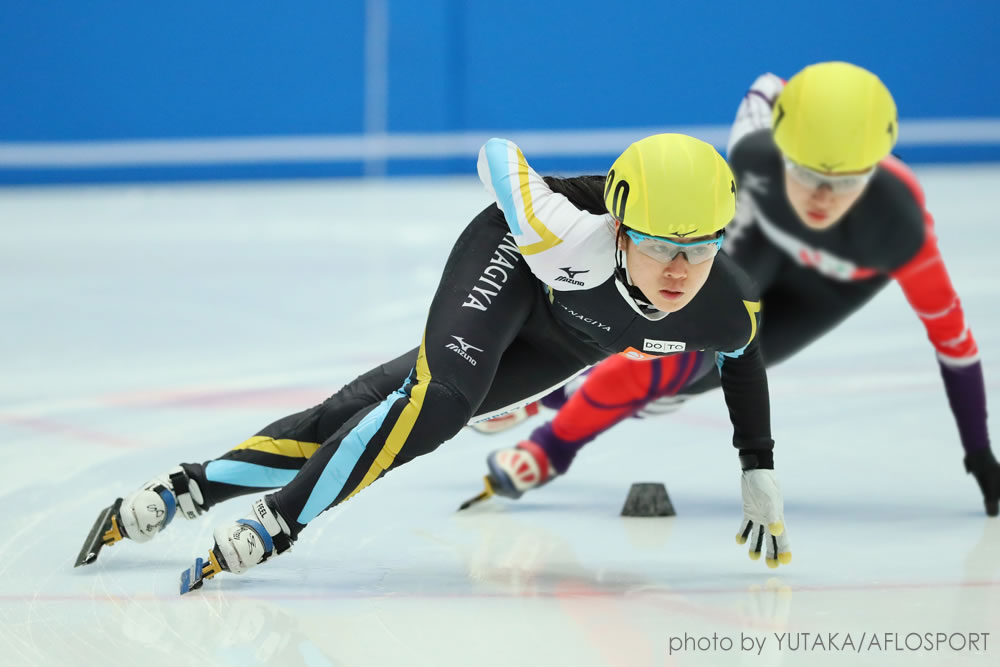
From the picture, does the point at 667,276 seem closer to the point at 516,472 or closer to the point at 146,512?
the point at 516,472

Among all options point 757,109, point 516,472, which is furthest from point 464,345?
point 757,109

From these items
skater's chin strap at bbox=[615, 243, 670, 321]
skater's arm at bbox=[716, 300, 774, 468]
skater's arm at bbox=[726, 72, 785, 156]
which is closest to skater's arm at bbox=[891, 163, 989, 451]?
skater's arm at bbox=[726, 72, 785, 156]

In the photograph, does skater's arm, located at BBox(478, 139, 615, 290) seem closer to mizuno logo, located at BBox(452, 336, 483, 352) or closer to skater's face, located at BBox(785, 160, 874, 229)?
mizuno logo, located at BBox(452, 336, 483, 352)

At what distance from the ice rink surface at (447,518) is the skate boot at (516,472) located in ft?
0.17

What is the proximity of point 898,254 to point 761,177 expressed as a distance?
20.9 inches

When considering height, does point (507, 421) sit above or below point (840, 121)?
below

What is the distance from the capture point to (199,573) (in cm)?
279

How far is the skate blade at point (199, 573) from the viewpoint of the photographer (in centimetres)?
278

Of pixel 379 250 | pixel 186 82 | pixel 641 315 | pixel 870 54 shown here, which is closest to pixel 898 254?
pixel 641 315

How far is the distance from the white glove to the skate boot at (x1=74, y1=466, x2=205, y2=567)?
1.34 meters

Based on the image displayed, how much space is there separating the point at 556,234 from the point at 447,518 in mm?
1160

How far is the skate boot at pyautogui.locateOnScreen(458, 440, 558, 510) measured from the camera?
375cm

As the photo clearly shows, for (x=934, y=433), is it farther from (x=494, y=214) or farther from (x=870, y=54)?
(x=870, y=54)

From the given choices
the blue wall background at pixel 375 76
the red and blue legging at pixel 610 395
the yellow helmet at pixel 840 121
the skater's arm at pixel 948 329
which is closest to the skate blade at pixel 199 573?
the red and blue legging at pixel 610 395
